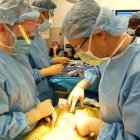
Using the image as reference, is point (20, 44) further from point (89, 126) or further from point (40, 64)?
point (40, 64)

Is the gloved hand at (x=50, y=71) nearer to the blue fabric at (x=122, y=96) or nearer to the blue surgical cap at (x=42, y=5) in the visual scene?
the blue surgical cap at (x=42, y=5)

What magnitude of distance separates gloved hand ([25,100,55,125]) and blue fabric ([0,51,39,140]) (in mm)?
43

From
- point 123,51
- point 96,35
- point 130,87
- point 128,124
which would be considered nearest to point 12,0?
point 96,35

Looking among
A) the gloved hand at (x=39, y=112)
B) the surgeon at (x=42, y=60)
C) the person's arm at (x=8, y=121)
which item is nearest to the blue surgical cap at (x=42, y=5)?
the surgeon at (x=42, y=60)

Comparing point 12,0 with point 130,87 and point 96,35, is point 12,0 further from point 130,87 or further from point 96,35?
point 130,87

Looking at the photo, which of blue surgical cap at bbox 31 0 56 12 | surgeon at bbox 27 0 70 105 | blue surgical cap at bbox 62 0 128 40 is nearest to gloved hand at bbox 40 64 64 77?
surgeon at bbox 27 0 70 105

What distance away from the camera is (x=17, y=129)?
4.15ft

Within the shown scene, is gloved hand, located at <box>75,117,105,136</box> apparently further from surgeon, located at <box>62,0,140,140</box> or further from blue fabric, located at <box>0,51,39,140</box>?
blue fabric, located at <box>0,51,39,140</box>

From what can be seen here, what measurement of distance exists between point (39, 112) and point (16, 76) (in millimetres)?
266

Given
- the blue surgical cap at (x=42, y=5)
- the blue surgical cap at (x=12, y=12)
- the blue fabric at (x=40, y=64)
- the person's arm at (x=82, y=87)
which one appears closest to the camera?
the blue surgical cap at (x=12, y=12)

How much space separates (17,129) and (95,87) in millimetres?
792

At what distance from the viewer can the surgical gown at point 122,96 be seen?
101 centimetres

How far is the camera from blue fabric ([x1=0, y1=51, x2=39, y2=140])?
1.24 m

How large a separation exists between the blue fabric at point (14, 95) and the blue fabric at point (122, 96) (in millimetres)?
461
